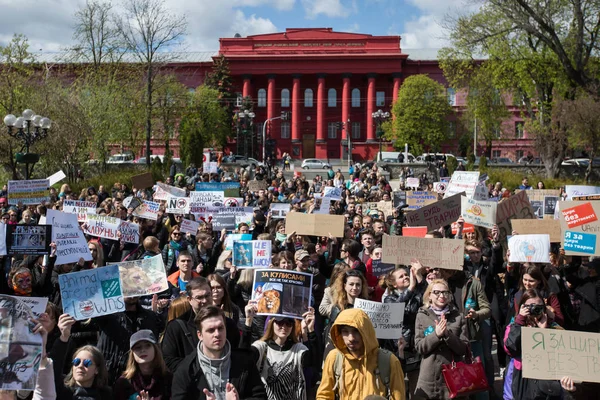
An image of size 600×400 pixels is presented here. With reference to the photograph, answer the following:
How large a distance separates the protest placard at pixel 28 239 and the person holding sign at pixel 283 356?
4201 millimetres

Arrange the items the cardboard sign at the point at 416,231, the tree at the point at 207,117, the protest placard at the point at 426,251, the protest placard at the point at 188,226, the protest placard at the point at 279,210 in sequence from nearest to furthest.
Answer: the protest placard at the point at 426,251 < the cardboard sign at the point at 416,231 < the protest placard at the point at 188,226 < the protest placard at the point at 279,210 < the tree at the point at 207,117

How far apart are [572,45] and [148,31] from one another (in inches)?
958

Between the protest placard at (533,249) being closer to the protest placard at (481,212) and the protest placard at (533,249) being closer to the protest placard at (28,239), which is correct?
the protest placard at (481,212)

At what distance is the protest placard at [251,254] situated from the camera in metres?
8.79

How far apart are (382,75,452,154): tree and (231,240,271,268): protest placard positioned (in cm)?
5597

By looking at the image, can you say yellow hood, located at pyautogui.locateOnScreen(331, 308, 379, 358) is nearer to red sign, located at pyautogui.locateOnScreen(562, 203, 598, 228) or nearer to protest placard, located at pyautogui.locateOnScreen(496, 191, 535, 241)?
red sign, located at pyautogui.locateOnScreen(562, 203, 598, 228)

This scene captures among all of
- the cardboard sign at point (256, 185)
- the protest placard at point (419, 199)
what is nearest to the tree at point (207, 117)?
the cardboard sign at point (256, 185)

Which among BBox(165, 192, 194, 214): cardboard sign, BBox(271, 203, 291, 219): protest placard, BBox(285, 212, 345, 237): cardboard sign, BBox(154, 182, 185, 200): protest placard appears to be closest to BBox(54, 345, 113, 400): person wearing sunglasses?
BBox(285, 212, 345, 237): cardboard sign

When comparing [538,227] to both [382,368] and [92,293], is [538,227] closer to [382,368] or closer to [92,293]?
[382,368]

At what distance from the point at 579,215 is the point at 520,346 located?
5.21 meters

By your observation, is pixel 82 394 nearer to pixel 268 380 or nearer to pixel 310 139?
pixel 268 380

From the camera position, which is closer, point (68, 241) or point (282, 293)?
point (282, 293)

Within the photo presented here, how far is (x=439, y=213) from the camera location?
11727 millimetres

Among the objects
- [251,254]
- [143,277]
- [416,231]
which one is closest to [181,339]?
[143,277]
